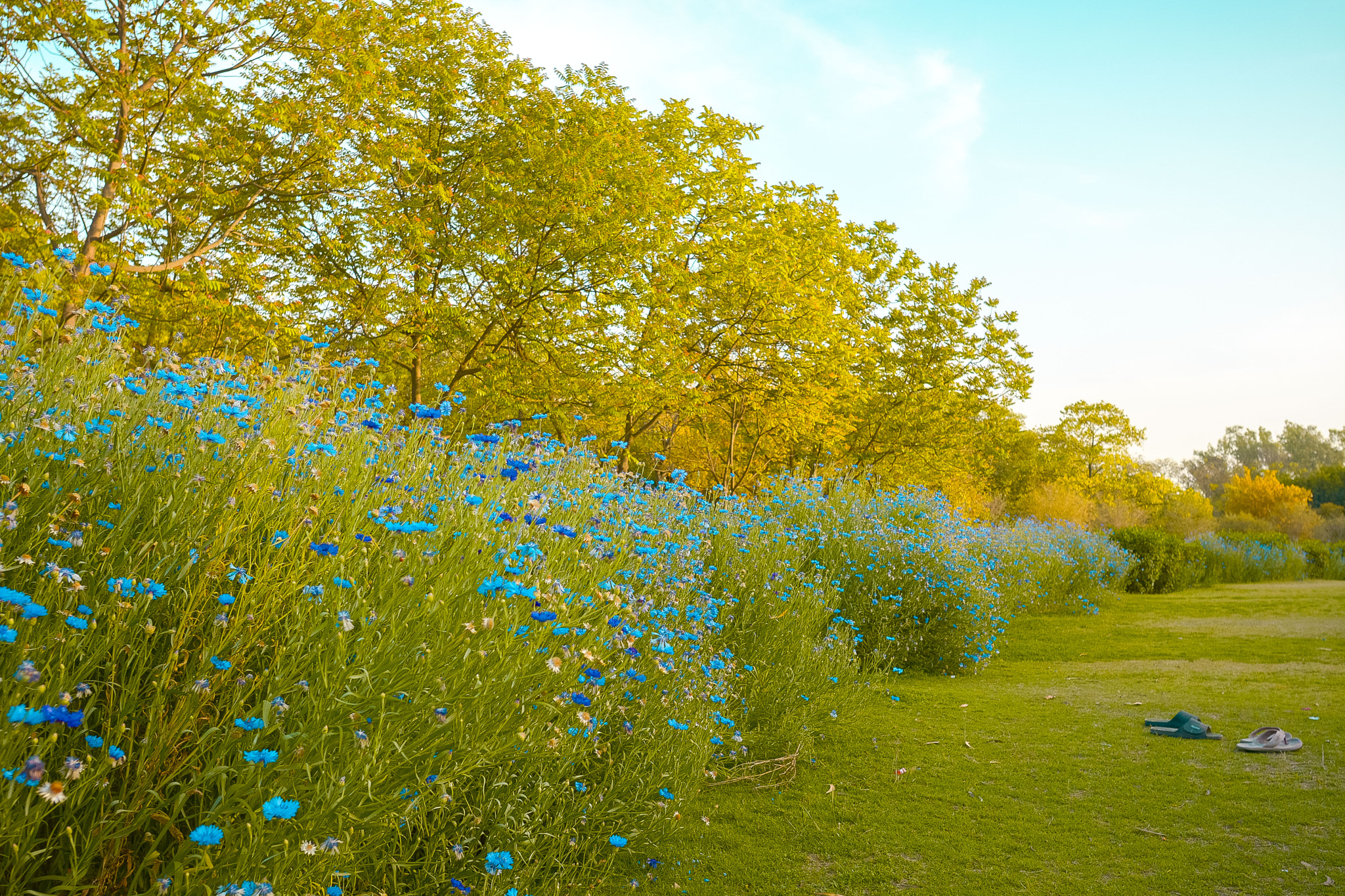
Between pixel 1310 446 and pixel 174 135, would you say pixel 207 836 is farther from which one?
pixel 1310 446

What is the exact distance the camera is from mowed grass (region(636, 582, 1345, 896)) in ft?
11.2

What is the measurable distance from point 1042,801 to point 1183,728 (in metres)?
1.94

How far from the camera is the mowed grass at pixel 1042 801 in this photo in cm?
340

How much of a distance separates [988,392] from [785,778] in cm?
2212

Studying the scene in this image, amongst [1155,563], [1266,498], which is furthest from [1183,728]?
[1266,498]

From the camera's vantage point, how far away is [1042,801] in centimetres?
429

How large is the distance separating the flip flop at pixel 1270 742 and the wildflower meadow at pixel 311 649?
11.4 feet

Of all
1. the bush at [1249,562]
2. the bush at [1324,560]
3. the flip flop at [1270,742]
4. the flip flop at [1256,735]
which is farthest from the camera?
the bush at [1324,560]

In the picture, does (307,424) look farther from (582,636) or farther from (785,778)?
(785,778)

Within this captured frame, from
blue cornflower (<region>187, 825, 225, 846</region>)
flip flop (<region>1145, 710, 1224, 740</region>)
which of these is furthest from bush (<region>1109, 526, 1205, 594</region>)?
→ blue cornflower (<region>187, 825, 225, 846</region>)

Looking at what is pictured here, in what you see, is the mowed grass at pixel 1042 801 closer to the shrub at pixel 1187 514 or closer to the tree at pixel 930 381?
the tree at pixel 930 381

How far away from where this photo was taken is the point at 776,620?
5.59m

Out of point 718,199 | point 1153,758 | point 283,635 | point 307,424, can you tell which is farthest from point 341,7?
point 1153,758

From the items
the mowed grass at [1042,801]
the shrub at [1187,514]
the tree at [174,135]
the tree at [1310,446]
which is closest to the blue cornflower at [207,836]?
the mowed grass at [1042,801]
